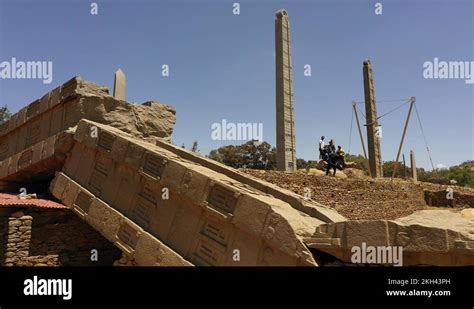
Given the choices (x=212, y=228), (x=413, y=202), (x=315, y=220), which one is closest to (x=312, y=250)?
(x=315, y=220)

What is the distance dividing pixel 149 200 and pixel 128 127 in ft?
10.2

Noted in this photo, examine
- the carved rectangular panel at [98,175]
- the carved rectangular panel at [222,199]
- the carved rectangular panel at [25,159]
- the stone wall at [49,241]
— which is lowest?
the stone wall at [49,241]

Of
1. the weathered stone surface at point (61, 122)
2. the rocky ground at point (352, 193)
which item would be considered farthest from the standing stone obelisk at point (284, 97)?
the weathered stone surface at point (61, 122)

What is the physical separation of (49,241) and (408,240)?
803cm

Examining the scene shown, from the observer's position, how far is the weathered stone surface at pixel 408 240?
14.3ft

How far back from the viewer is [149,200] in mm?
7488

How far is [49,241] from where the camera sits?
8961 millimetres

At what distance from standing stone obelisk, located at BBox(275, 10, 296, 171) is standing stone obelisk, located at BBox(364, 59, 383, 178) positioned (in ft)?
33.1

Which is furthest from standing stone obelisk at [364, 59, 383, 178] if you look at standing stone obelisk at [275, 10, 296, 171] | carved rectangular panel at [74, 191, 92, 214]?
carved rectangular panel at [74, 191, 92, 214]

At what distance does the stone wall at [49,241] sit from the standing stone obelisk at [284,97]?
11.9 metres

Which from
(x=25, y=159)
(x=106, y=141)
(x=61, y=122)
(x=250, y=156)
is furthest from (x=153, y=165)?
(x=250, y=156)

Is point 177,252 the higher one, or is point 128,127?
point 128,127

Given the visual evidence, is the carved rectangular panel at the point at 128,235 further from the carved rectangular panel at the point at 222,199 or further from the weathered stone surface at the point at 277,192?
the weathered stone surface at the point at 277,192
